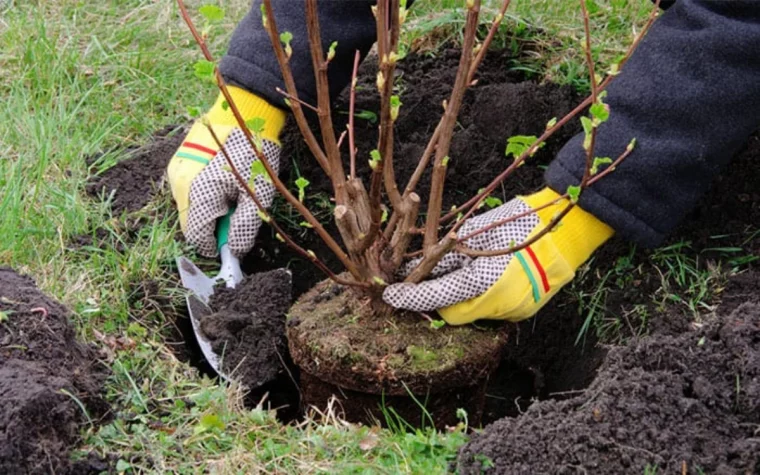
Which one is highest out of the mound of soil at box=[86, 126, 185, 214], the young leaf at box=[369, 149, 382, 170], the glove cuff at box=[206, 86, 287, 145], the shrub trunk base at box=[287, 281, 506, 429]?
the young leaf at box=[369, 149, 382, 170]

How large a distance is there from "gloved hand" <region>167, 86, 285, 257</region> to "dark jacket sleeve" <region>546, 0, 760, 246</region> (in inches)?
32.7

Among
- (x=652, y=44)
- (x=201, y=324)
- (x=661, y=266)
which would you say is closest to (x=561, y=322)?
(x=661, y=266)

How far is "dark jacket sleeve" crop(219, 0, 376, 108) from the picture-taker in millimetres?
2643

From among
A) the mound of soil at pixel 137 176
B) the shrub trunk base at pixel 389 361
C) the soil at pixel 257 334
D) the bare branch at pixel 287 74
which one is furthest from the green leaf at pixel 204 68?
the mound of soil at pixel 137 176

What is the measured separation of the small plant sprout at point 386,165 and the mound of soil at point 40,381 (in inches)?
19.9

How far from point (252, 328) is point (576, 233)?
85cm

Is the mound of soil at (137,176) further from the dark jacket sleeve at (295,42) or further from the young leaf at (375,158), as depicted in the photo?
the young leaf at (375,158)

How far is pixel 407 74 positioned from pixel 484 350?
3.98 feet

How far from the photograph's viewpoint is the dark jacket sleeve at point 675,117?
2.18 meters

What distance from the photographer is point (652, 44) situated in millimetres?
2316

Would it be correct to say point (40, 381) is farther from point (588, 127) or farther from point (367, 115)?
point (367, 115)

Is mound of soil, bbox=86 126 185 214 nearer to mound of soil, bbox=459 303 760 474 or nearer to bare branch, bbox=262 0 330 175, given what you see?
bare branch, bbox=262 0 330 175

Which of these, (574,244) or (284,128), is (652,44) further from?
(284,128)

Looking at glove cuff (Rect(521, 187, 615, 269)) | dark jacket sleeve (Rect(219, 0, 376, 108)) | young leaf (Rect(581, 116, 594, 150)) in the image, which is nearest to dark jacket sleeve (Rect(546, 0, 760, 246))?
glove cuff (Rect(521, 187, 615, 269))
